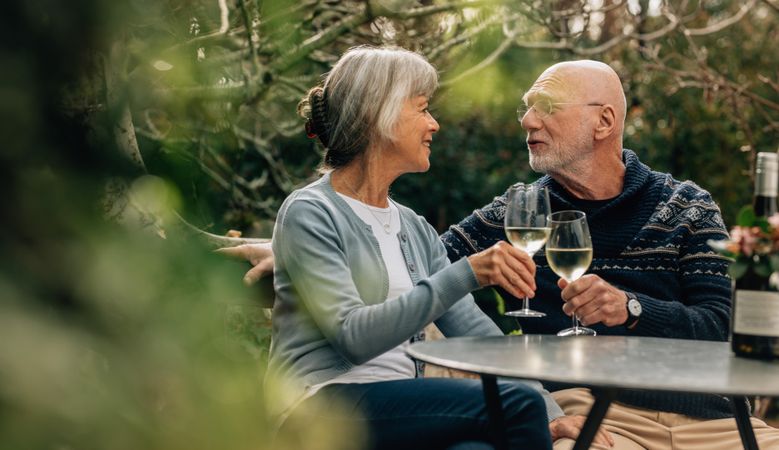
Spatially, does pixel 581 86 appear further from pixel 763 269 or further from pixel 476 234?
pixel 763 269

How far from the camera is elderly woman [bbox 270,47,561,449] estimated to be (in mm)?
2387

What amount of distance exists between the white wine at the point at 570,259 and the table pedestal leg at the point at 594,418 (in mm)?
596

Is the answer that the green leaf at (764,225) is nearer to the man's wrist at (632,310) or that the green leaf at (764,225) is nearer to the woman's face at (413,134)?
the man's wrist at (632,310)

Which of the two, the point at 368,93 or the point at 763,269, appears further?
the point at 368,93

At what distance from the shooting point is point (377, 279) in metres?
2.72

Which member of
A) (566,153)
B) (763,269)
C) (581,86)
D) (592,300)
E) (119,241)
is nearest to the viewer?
(119,241)

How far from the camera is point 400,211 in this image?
3.01 meters

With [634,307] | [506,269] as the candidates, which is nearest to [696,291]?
[634,307]

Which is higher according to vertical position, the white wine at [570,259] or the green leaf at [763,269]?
the green leaf at [763,269]

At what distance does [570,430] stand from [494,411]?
802mm

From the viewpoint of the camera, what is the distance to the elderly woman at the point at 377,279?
239 centimetres

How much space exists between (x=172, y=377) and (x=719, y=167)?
8705 millimetres

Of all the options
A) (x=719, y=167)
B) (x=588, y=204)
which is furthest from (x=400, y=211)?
(x=719, y=167)

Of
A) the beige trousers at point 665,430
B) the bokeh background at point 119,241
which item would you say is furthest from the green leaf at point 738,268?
the bokeh background at point 119,241
